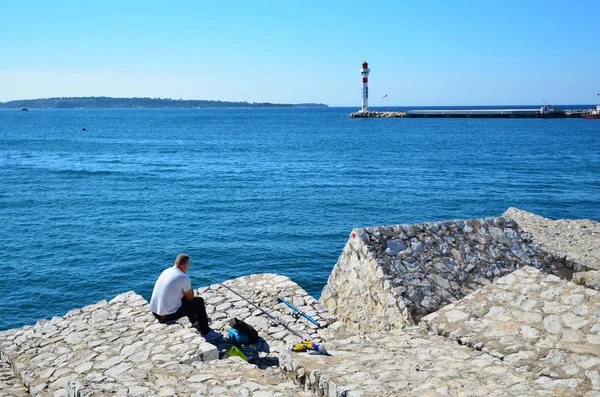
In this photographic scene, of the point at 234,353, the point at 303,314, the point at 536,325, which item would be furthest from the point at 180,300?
the point at 536,325

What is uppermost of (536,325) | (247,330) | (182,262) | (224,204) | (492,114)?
(492,114)

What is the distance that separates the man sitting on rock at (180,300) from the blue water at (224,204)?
347 inches

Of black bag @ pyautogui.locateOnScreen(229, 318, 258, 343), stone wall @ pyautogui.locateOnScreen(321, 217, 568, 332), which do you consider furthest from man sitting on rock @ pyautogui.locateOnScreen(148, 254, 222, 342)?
stone wall @ pyautogui.locateOnScreen(321, 217, 568, 332)

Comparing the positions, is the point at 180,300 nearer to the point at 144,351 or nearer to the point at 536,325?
the point at 144,351

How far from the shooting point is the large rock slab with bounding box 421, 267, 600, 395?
6.70m

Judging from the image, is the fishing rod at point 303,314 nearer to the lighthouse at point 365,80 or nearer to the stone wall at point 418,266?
the stone wall at point 418,266

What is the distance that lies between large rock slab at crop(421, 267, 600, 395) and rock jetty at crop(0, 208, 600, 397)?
0.03 m

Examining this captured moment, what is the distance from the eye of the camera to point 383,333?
862 cm

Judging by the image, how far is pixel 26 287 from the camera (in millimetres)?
19234

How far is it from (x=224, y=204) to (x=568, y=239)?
23.3m

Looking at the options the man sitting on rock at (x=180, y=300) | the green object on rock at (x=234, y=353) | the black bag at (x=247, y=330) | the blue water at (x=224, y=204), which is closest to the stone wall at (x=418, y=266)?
the black bag at (x=247, y=330)

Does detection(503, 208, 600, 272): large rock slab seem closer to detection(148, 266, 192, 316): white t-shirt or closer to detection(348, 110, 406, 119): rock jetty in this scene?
detection(148, 266, 192, 316): white t-shirt

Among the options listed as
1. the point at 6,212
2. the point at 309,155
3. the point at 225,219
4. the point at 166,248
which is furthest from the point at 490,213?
the point at 309,155

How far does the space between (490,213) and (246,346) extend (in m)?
24.6
